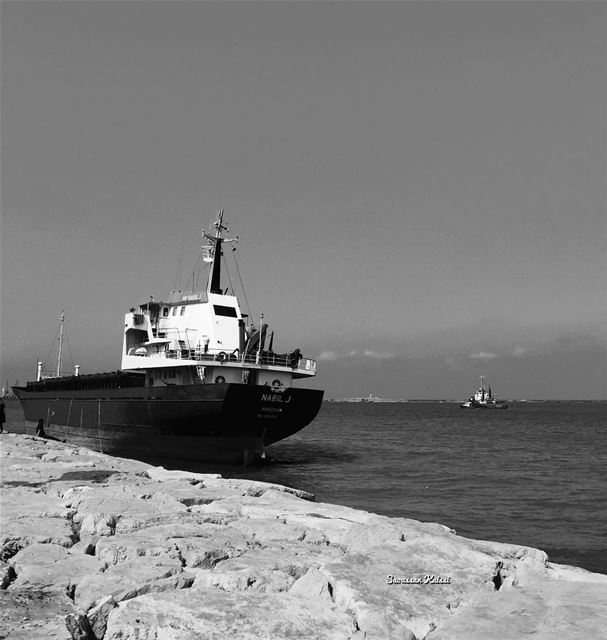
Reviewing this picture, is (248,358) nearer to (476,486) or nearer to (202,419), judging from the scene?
(202,419)

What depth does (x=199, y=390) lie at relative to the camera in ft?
84.2

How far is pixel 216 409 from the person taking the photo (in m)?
25.2

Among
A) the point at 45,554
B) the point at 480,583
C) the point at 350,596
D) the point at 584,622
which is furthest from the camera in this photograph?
the point at 45,554

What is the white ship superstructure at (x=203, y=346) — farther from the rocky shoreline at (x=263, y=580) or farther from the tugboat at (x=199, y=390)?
the rocky shoreline at (x=263, y=580)

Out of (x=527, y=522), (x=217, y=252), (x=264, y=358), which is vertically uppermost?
(x=217, y=252)

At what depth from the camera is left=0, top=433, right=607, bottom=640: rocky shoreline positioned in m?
4.80

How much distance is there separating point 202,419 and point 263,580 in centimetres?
2046

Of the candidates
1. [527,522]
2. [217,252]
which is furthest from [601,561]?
[217,252]

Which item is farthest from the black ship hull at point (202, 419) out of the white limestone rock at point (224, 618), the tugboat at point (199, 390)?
the white limestone rock at point (224, 618)

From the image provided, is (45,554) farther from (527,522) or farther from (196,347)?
(196,347)

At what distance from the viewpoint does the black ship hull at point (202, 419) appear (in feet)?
83.8

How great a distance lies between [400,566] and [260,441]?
21077 mm

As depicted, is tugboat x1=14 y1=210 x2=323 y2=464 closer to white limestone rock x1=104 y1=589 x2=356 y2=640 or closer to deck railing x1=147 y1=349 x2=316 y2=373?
deck railing x1=147 y1=349 x2=316 y2=373

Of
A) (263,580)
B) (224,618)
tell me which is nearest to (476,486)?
(263,580)
